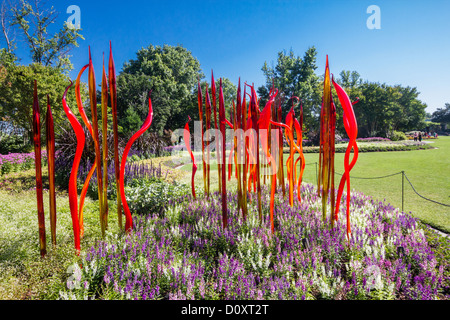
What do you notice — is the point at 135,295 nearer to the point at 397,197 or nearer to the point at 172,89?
the point at 397,197

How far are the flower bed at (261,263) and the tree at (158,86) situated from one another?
2075cm

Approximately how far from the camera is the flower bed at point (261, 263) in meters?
1.79

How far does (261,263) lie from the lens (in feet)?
6.97

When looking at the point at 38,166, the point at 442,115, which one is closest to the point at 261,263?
the point at 38,166

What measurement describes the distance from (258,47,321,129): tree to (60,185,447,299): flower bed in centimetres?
3220

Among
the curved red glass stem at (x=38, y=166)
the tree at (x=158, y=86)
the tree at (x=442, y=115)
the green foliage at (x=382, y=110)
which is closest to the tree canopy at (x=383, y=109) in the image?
the green foliage at (x=382, y=110)

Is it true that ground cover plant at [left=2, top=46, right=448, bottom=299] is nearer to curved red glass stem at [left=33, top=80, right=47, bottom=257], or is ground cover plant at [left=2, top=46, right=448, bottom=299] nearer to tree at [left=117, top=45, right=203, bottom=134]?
curved red glass stem at [left=33, top=80, right=47, bottom=257]

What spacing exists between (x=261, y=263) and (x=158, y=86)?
96.5ft

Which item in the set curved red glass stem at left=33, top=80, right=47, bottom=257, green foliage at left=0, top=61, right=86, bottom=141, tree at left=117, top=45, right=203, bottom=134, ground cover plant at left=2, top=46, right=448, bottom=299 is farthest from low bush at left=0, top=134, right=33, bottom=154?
ground cover plant at left=2, top=46, right=448, bottom=299

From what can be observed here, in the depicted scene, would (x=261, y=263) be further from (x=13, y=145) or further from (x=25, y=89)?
(x=13, y=145)

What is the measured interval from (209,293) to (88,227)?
2.23m

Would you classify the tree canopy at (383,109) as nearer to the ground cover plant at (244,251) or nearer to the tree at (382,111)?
the tree at (382,111)
